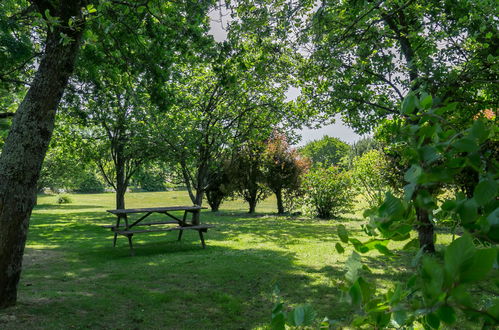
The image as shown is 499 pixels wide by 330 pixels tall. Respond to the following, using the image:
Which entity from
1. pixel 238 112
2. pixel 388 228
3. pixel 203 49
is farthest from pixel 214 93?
pixel 388 228

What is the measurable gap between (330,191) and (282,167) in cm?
395

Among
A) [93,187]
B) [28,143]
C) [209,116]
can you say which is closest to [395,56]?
[28,143]

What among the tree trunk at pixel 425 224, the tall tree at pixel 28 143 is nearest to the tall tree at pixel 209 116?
the tall tree at pixel 28 143

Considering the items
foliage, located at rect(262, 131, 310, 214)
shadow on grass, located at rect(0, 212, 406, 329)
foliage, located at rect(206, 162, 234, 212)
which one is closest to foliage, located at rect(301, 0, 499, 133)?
shadow on grass, located at rect(0, 212, 406, 329)

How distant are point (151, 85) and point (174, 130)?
223 inches

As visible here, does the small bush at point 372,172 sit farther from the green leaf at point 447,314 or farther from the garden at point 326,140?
the green leaf at point 447,314

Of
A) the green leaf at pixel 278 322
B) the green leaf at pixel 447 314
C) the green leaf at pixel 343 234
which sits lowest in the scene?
the green leaf at pixel 278 322

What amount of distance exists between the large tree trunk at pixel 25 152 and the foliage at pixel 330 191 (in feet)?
48.1

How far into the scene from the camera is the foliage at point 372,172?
48.6 ft

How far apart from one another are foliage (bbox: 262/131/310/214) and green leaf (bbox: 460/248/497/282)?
2059 centimetres

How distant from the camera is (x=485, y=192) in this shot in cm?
57

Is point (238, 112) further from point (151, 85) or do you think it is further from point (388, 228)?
point (388, 228)

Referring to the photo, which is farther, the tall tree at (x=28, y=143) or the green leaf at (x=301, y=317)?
the tall tree at (x=28, y=143)

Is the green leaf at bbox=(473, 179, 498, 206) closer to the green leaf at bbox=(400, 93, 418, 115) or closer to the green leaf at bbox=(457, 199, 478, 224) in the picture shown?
the green leaf at bbox=(457, 199, 478, 224)
